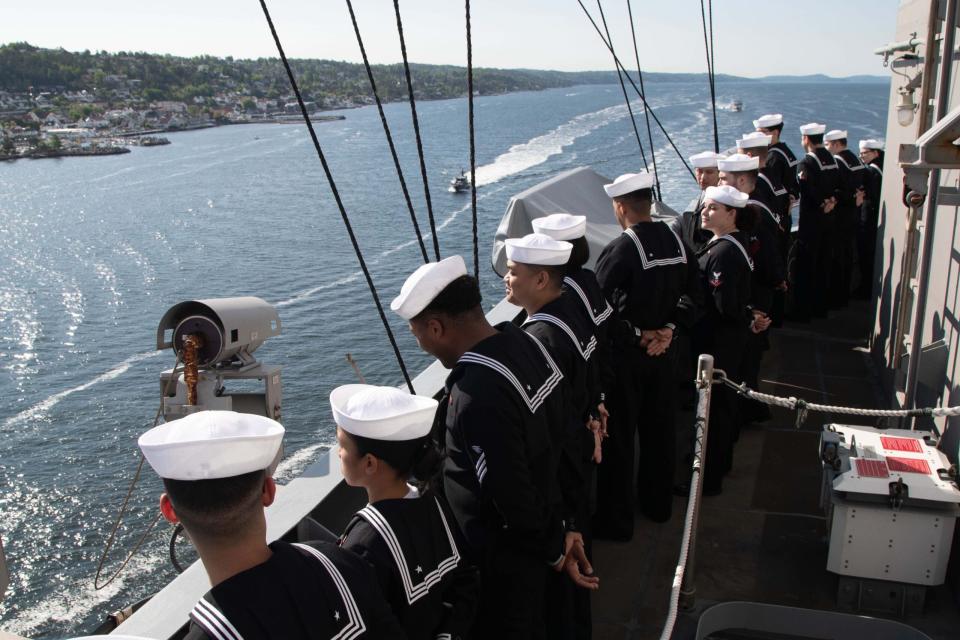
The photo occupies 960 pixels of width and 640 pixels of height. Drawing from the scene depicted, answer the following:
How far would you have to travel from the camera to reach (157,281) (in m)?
32.8

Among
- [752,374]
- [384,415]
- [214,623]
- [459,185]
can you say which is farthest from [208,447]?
[459,185]

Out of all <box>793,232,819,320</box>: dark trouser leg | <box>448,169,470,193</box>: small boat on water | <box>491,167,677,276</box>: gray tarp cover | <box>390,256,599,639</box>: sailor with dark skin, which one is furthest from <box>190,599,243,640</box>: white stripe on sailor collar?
<box>448,169,470,193</box>: small boat on water

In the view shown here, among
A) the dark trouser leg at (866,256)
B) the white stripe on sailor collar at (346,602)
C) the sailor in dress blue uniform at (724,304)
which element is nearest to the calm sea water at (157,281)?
the dark trouser leg at (866,256)

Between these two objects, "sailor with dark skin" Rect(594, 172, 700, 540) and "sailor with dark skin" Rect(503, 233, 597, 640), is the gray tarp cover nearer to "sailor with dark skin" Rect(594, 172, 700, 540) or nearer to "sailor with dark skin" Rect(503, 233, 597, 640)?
"sailor with dark skin" Rect(594, 172, 700, 540)

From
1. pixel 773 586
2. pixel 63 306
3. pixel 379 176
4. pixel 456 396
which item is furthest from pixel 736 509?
pixel 379 176

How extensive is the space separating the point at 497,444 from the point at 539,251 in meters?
0.85

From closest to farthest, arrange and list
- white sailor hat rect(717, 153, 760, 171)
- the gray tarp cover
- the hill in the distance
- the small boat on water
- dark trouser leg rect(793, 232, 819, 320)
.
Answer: the gray tarp cover → white sailor hat rect(717, 153, 760, 171) → dark trouser leg rect(793, 232, 819, 320) → the small boat on water → the hill in the distance

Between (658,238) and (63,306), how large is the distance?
32.0 metres

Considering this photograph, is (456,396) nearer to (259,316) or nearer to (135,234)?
(259,316)

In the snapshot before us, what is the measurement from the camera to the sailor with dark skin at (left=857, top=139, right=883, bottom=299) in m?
7.82

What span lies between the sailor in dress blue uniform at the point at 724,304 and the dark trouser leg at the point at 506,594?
1937 millimetres

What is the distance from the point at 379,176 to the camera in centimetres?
5062

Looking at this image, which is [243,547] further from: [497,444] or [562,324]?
[562,324]

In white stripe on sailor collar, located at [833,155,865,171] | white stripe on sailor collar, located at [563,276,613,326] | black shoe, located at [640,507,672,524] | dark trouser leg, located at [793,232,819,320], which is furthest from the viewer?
white stripe on sailor collar, located at [833,155,865,171]
